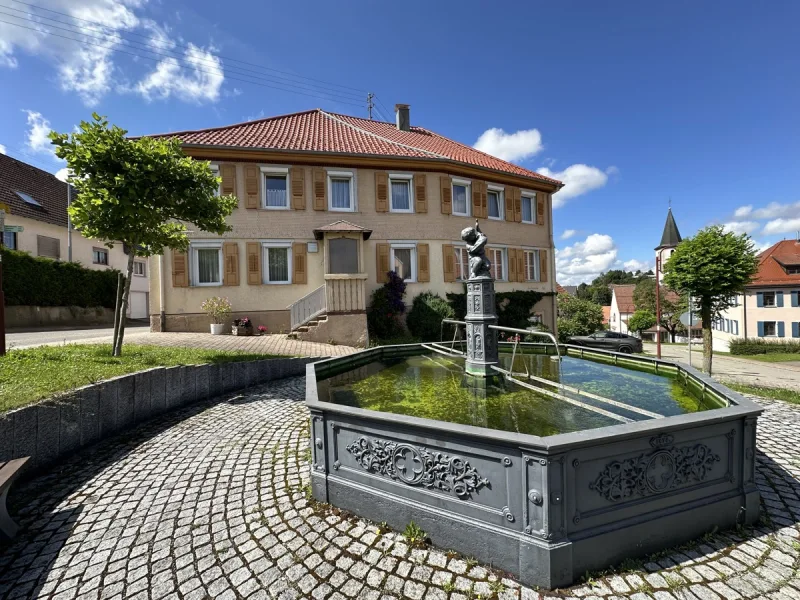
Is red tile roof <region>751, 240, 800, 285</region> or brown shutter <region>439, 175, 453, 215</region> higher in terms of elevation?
brown shutter <region>439, 175, 453, 215</region>

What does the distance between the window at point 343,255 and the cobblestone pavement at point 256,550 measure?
37.1 feet

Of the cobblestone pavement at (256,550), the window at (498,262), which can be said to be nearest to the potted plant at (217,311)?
the cobblestone pavement at (256,550)

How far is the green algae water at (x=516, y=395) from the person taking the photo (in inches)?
145

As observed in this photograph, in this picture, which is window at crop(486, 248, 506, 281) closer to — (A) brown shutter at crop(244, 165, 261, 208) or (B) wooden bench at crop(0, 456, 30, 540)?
(A) brown shutter at crop(244, 165, 261, 208)

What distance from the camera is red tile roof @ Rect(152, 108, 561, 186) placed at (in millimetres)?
15305

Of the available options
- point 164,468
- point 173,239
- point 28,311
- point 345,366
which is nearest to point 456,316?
point 345,366

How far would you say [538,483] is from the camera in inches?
93.7

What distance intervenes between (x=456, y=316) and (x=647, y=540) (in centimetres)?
1393

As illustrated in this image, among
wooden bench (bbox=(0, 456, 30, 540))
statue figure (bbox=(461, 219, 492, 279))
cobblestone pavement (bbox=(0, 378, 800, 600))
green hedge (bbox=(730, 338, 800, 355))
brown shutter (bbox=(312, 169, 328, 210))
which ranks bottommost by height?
green hedge (bbox=(730, 338, 800, 355))

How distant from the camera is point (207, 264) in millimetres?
14898

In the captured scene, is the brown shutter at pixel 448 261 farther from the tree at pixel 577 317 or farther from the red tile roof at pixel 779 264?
the red tile roof at pixel 779 264

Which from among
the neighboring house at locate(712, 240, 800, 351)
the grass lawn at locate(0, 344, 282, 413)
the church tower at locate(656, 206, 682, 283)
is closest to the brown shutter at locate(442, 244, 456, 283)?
the grass lawn at locate(0, 344, 282, 413)

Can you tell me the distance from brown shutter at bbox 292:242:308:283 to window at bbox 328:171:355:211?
7.76 ft

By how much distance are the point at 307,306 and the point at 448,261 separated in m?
7.28
